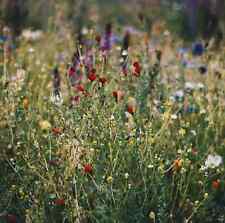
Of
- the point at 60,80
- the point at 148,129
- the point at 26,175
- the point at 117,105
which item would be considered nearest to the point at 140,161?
the point at 148,129

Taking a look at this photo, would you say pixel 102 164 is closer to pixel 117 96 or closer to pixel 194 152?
pixel 117 96

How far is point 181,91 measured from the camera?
3967mm

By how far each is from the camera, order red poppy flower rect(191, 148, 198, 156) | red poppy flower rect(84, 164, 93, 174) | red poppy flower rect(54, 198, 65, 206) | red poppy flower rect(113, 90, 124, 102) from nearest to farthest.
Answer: red poppy flower rect(84, 164, 93, 174)
red poppy flower rect(54, 198, 65, 206)
red poppy flower rect(113, 90, 124, 102)
red poppy flower rect(191, 148, 198, 156)

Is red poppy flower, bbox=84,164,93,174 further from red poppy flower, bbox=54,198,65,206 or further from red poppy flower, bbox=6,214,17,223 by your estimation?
red poppy flower, bbox=6,214,17,223

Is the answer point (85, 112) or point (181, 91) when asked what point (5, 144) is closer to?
point (85, 112)

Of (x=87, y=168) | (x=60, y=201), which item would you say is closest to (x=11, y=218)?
(x=60, y=201)

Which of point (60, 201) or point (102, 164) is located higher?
point (102, 164)

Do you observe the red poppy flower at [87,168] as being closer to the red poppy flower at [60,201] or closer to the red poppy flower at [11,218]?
the red poppy flower at [60,201]

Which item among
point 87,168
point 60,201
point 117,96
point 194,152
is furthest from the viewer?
point 194,152

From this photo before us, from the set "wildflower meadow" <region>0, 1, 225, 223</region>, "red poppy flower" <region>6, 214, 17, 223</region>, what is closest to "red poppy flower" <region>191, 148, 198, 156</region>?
"wildflower meadow" <region>0, 1, 225, 223</region>

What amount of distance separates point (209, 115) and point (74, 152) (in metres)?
1.05

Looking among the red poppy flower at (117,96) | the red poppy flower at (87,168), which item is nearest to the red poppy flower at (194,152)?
the red poppy flower at (117,96)

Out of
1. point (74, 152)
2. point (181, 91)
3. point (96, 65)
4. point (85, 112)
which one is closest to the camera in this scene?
point (74, 152)

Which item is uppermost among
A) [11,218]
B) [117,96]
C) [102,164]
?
[117,96]
